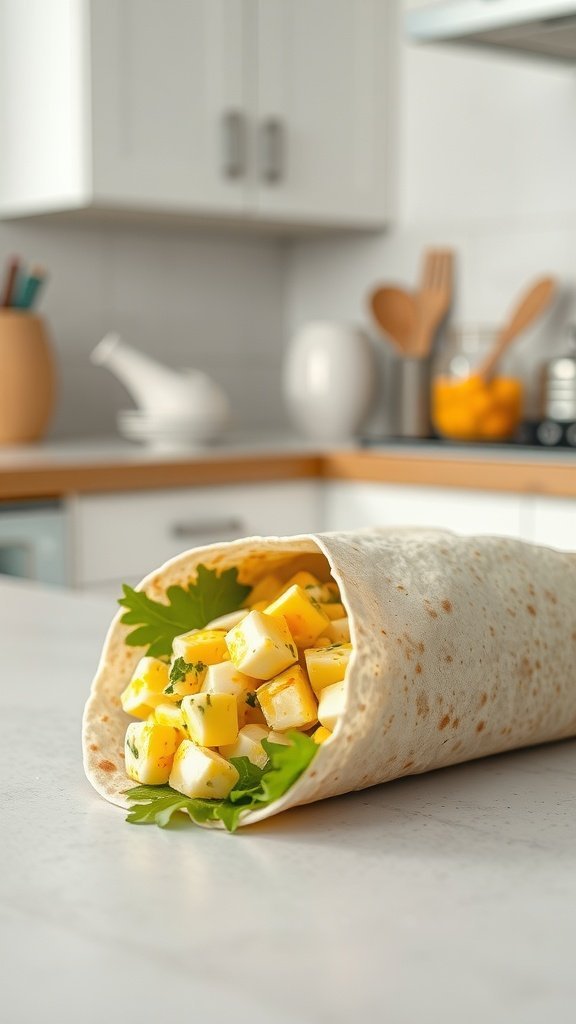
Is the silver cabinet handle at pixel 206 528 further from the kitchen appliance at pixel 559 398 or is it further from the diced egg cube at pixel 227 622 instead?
the diced egg cube at pixel 227 622

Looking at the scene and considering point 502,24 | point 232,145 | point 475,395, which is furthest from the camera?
point 232,145

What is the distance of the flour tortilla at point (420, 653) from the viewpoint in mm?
607

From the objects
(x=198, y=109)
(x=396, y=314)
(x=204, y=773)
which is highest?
(x=198, y=109)

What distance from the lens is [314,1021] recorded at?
1.40 ft

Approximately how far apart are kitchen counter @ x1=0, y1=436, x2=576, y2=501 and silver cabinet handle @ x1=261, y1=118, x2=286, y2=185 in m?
Answer: 0.69

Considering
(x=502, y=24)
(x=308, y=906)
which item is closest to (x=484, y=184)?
(x=502, y=24)

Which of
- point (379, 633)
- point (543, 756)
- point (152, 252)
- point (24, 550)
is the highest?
point (152, 252)

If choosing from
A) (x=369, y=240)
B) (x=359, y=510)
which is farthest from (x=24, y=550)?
(x=369, y=240)

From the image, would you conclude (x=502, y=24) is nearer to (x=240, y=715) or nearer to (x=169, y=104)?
(x=169, y=104)

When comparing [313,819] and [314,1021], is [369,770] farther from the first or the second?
[314,1021]

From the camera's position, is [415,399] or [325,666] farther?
[415,399]

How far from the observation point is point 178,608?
0.75 meters

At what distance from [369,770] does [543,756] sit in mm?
164

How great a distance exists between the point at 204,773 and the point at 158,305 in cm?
307
